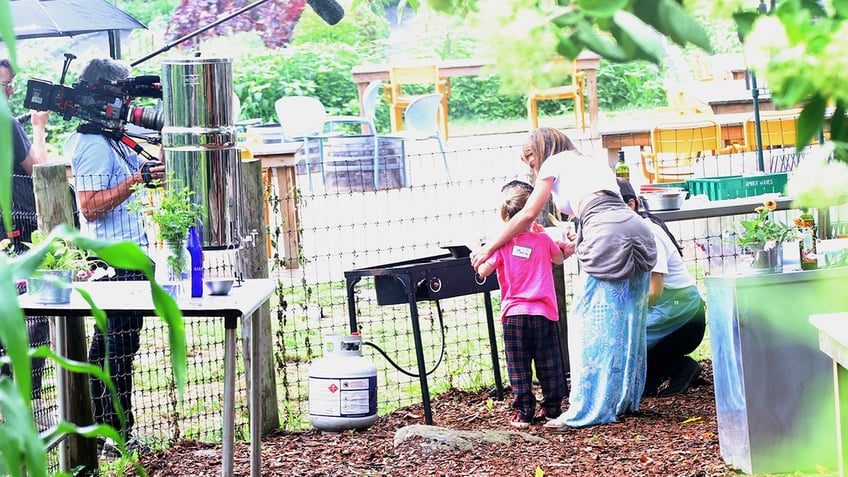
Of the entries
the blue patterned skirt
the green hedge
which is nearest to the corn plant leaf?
the blue patterned skirt

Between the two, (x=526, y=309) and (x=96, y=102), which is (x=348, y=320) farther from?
(x=96, y=102)

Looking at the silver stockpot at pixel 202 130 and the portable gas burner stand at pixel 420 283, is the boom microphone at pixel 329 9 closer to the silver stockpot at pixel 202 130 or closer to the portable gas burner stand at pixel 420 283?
the silver stockpot at pixel 202 130

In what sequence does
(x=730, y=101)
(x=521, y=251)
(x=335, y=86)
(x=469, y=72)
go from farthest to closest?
(x=335, y=86) < (x=469, y=72) < (x=730, y=101) < (x=521, y=251)

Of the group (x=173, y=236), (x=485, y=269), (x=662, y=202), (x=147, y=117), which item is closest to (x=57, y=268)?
(x=173, y=236)

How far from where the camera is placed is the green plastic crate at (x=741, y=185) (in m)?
5.79

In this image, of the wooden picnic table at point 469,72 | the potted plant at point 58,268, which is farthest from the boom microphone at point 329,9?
the wooden picnic table at point 469,72

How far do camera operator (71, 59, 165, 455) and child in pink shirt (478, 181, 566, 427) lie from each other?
62.3 inches

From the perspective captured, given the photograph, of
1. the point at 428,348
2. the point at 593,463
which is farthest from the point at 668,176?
the point at 593,463

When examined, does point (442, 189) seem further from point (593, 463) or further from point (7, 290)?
point (7, 290)

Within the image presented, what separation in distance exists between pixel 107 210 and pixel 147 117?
0.47m

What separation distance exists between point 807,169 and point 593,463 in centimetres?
344

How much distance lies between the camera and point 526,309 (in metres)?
4.89

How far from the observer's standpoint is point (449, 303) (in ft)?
25.5

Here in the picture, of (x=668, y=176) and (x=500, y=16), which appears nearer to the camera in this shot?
(x=500, y=16)
